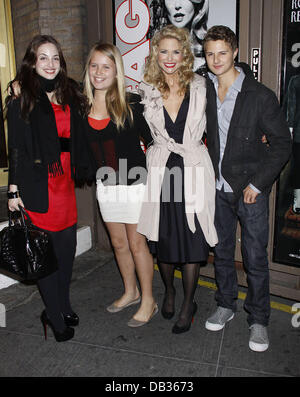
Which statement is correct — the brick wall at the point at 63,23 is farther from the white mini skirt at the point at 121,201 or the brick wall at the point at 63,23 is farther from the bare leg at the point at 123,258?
the bare leg at the point at 123,258

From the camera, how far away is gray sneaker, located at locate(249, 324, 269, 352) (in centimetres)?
270

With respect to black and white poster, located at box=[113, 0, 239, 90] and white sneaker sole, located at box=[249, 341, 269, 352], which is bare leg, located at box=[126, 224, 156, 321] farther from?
black and white poster, located at box=[113, 0, 239, 90]

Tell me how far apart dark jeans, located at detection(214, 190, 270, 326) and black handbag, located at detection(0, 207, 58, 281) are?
1.33 m

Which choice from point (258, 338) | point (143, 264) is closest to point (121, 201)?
point (143, 264)

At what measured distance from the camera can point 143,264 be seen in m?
3.05

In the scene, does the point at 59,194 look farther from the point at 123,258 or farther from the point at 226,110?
the point at 226,110

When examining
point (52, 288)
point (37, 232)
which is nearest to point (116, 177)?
point (37, 232)

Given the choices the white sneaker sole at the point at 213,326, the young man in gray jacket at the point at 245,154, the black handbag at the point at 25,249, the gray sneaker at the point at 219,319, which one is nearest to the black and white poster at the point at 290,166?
the young man in gray jacket at the point at 245,154

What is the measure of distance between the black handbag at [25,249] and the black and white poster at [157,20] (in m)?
2.25

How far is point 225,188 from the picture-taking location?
275 centimetres

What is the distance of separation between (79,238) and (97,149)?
1989mm

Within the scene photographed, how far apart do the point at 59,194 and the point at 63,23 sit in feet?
8.36

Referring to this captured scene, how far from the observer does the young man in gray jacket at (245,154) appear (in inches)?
98.2

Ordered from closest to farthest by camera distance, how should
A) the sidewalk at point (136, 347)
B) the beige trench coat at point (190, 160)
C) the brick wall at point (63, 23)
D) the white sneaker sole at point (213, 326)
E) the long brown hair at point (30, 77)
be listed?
the long brown hair at point (30, 77) → the sidewalk at point (136, 347) → the beige trench coat at point (190, 160) → the white sneaker sole at point (213, 326) → the brick wall at point (63, 23)
